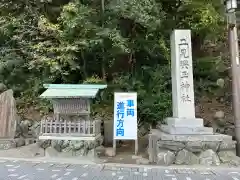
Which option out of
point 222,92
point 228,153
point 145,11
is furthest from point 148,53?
point 228,153

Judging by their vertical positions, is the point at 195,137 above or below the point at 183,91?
below

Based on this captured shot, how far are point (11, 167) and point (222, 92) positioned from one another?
10.5m

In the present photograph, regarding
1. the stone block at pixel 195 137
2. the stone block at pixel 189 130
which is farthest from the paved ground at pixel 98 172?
the stone block at pixel 189 130

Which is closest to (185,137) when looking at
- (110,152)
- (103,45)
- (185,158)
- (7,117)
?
(185,158)

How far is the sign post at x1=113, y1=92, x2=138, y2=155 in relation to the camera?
29.4 ft

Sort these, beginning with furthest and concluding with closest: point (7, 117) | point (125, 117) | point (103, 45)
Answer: point (103, 45)
point (7, 117)
point (125, 117)

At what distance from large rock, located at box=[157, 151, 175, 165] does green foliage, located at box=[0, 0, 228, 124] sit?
390 centimetres

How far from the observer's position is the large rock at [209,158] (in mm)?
7547

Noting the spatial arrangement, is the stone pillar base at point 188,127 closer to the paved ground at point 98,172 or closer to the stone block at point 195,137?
the stone block at point 195,137

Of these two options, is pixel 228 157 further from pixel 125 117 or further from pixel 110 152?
pixel 110 152

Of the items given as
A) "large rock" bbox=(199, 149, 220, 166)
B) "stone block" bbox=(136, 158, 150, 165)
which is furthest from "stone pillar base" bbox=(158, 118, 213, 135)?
"stone block" bbox=(136, 158, 150, 165)

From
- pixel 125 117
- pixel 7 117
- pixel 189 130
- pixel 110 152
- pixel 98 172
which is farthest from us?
pixel 7 117

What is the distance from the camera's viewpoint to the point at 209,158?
7.59 m

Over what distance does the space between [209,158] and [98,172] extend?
3.15 meters
